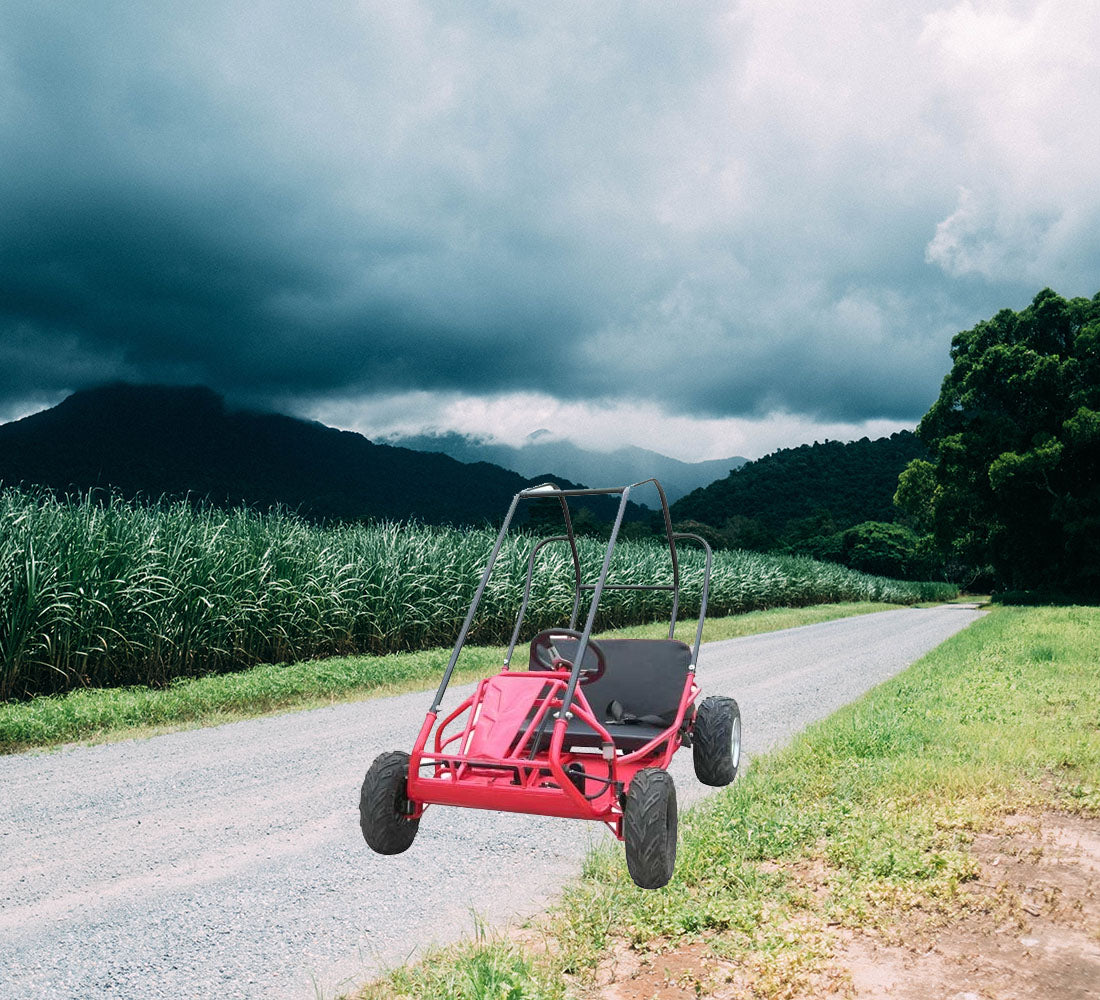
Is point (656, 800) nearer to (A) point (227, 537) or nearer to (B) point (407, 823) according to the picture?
(B) point (407, 823)

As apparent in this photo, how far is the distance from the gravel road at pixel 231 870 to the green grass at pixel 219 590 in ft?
8.77

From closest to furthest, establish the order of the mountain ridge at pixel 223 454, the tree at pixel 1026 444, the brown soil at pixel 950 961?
the brown soil at pixel 950 961 < the tree at pixel 1026 444 < the mountain ridge at pixel 223 454

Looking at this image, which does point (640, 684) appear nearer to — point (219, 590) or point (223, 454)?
point (219, 590)

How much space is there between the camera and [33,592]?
26.8 ft

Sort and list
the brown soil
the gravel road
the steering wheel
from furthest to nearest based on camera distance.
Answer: the steering wheel, the gravel road, the brown soil

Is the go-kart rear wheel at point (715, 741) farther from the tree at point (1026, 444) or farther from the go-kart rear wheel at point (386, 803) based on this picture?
the tree at point (1026, 444)

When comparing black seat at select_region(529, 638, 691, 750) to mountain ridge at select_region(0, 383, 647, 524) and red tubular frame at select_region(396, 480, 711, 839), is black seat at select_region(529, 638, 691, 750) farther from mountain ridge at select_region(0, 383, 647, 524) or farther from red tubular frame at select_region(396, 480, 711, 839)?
mountain ridge at select_region(0, 383, 647, 524)

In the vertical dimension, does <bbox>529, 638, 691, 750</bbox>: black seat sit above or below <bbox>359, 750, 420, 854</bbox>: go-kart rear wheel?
above

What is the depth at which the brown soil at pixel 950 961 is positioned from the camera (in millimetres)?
2639

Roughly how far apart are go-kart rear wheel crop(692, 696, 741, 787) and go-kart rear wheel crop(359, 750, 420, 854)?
1891 millimetres

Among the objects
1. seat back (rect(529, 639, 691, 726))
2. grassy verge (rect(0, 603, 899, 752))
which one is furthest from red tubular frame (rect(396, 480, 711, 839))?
grassy verge (rect(0, 603, 899, 752))

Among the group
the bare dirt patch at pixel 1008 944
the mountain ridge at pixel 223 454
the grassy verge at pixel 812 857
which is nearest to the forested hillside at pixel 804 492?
the mountain ridge at pixel 223 454

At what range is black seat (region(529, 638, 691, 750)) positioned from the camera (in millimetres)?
4633

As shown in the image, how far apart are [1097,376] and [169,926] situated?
31942 millimetres
